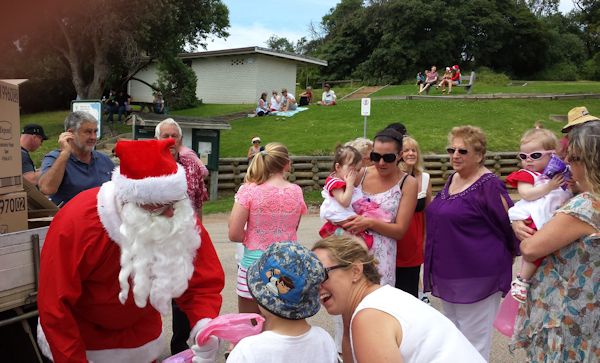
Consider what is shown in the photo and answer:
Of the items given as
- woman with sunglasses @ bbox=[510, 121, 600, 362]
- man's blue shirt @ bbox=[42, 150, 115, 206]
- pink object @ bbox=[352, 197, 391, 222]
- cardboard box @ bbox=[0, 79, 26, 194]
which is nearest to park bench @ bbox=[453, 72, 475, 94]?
pink object @ bbox=[352, 197, 391, 222]

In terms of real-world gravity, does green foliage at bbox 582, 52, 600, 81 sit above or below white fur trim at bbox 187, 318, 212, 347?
above

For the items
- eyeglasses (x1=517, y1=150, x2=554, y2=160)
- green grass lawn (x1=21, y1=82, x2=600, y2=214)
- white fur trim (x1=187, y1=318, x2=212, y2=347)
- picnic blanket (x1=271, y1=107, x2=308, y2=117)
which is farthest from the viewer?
picnic blanket (x1=271, y1=107, x2=308, y2=117)

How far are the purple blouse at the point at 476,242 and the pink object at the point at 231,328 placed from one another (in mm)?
1713

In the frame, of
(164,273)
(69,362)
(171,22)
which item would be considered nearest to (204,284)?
(164,273)

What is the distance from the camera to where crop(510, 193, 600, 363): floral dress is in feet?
8.43

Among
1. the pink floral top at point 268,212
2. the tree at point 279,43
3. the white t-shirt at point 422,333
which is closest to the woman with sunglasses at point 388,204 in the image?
the pink floral top at point 268,212

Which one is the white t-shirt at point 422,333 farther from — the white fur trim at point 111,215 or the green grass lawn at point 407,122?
the green grass lawn at point 407,122

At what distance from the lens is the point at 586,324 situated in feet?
8.65

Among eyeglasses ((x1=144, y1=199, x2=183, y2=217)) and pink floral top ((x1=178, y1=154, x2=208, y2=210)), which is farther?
pink floral top ((x1=178, y1=154, x2=208, y2=210))

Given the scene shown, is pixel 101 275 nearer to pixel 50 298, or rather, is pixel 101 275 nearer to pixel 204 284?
pixel 50 298

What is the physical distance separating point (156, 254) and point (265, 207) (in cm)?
148

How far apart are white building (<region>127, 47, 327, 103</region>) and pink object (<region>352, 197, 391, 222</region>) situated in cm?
2440

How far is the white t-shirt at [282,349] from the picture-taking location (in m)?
2.01

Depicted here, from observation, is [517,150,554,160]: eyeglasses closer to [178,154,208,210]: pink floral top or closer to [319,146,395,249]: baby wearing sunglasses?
[319,146,395,249]: baby wearing sunglasses
